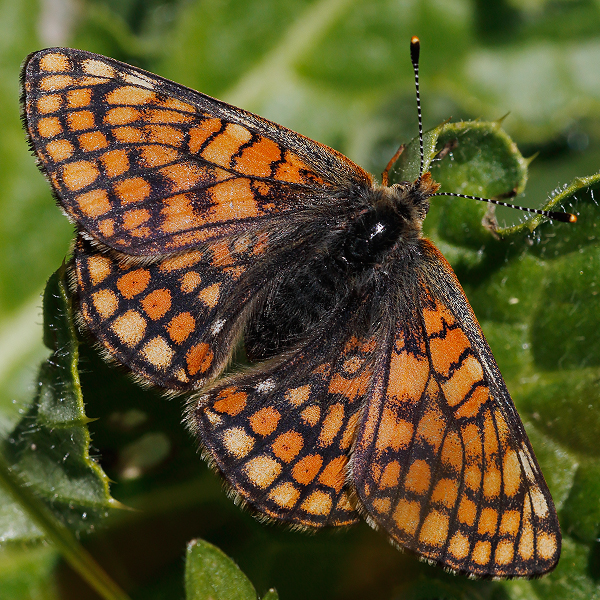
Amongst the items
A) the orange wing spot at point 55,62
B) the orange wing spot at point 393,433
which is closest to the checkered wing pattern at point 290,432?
the orange wing spot at point 393,433

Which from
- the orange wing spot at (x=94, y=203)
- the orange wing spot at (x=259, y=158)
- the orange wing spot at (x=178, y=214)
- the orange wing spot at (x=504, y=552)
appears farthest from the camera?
the orange wing spot at (x=259, y=158)

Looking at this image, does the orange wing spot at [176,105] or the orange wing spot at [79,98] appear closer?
the orange wing spot at [79,98]

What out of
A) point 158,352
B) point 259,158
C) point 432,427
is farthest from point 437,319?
point 158,352

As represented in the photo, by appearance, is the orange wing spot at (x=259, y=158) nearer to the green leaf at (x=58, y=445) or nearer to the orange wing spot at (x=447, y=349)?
the green leaf at (x=58, y=445)

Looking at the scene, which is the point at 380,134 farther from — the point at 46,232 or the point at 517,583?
the point at 517,583

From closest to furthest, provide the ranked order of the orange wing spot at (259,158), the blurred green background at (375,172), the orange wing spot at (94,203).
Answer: the orange wing spot at (94,203), the orange wing spot at (259,158), the blurred green background at (375,172)

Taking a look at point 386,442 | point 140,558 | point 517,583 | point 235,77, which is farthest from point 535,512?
point 235,77
